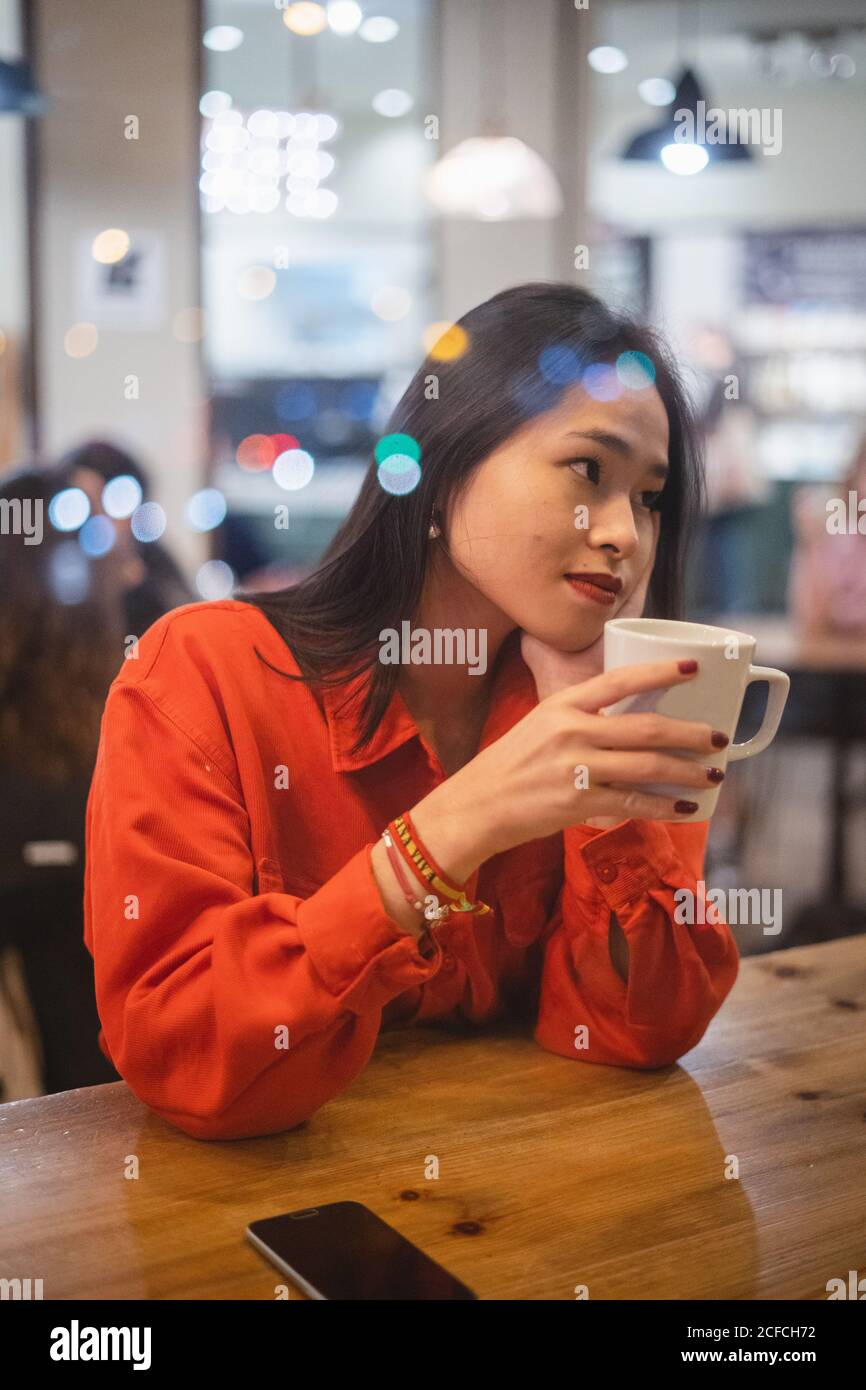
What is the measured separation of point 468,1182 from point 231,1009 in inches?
7.9

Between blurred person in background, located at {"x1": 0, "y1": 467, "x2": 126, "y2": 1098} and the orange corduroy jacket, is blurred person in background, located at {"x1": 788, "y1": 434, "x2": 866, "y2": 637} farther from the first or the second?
the orange corduroy jacket

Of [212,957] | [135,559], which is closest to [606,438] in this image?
[212,957]

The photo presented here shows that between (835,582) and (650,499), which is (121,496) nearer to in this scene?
(650,499)

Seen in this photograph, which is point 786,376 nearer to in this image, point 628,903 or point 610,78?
point 610,78

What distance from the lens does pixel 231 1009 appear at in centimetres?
95

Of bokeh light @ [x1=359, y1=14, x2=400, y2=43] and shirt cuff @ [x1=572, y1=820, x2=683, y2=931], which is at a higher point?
bokeh light @ [x1=359, y1=14, x2=400, y2=43]

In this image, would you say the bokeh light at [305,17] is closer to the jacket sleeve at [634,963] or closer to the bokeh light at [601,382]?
the bokeh light at [601,382]

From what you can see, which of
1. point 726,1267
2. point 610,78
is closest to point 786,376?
point 610,78

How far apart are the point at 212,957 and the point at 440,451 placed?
48 cm

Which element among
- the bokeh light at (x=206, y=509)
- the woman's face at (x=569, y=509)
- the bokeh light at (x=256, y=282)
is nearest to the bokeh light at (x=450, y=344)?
the woman's face at (x=569, y=509)

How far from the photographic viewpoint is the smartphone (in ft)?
2.51

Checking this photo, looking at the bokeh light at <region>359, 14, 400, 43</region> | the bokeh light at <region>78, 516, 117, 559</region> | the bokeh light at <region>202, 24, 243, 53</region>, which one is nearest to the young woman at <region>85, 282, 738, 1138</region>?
the bokeh light at <region>78, 516, 117, 559</region>

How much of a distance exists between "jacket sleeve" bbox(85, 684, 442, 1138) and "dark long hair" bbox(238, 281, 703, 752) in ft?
0.60

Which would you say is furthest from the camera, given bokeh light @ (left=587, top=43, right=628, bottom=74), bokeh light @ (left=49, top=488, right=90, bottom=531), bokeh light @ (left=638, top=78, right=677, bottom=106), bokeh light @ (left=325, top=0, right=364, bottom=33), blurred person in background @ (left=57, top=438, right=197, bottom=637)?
bokeh light @ (left=638, top=78, right=677, bottom=106)
